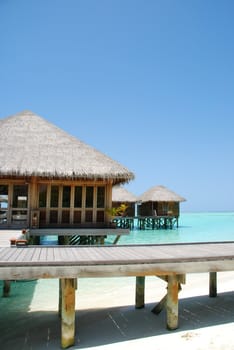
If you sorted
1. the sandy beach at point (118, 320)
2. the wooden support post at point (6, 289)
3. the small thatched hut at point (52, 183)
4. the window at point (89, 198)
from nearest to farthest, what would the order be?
the sandy beach at point (118, 320) < the wooden support post at point (6, 289) < the small thatched hut at point (52, 183) < the window at point (89, 198)

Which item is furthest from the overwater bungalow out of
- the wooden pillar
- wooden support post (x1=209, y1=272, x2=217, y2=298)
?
the wooden pillar

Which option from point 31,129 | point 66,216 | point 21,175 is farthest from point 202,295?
point 31,129

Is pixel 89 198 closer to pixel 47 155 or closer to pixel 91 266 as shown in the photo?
→ pixel 47 155

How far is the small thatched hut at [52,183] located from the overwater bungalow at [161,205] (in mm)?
19259

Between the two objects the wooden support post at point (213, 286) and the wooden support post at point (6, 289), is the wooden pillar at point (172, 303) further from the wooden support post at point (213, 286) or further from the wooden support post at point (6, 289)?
the wooden support post at point (6, 289)

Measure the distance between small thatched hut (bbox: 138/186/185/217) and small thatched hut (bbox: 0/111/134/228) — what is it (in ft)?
63.0

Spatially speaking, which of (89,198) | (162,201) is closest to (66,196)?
(89,198)

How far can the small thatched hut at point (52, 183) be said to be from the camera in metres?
10.5

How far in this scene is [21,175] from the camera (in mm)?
10273

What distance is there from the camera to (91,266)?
4508mm

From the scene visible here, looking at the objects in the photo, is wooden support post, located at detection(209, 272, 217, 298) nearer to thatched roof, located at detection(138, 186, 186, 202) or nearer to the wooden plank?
the wooden plank

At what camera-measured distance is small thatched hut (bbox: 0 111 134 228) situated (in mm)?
10547

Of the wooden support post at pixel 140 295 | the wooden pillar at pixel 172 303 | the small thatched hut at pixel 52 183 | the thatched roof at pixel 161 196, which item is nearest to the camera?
the wooden pillar at pixel 172 303

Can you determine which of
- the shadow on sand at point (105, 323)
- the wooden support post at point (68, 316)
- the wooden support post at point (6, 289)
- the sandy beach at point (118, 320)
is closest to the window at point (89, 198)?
the sandy beach at point (118, 320)
